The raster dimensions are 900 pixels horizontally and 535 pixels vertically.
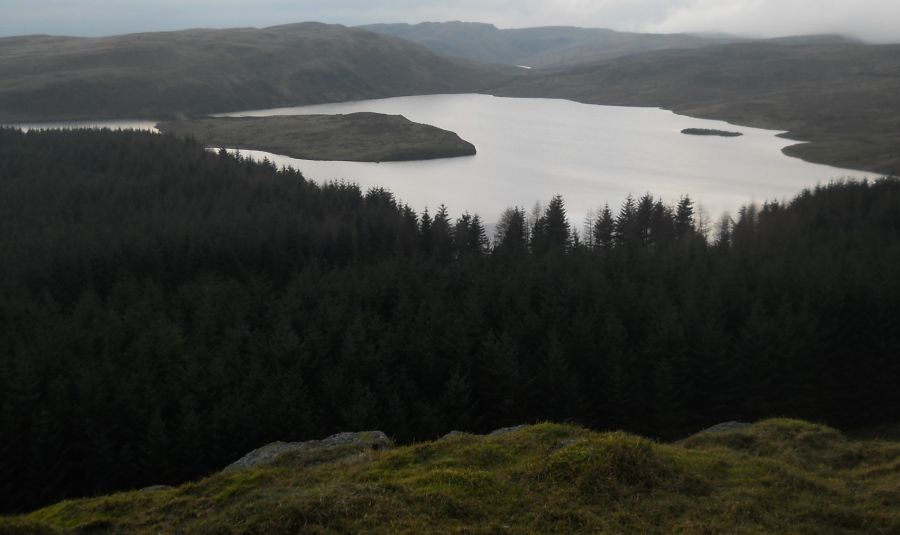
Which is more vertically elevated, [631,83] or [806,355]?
[631,83]

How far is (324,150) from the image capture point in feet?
335

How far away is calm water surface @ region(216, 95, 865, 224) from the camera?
71.9 meters

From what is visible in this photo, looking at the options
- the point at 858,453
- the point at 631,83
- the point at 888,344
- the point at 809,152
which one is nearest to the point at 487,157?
the point at 809,152

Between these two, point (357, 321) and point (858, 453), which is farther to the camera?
point (357, 321)

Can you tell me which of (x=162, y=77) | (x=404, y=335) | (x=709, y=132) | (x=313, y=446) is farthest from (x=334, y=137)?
(x=313, y=446)

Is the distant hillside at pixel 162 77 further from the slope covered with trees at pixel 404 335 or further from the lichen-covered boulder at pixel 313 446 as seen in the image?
the lichen-covered boulder at pixel 313 446

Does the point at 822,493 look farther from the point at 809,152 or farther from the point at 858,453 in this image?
the point at 809,152

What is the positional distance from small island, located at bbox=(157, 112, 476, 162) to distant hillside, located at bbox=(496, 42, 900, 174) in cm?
4699

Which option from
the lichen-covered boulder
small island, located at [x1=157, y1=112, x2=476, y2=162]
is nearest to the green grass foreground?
the lichen-covered boulder

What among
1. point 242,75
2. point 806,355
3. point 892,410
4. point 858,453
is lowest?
point 892,410

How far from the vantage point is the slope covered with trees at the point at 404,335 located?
22797 mm

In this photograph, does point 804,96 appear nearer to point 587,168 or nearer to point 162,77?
point 587,168

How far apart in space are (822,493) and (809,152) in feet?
305

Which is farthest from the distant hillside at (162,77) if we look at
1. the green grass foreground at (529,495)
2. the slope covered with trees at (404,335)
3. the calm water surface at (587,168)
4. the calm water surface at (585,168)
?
the green grass foreground at (529,495)
